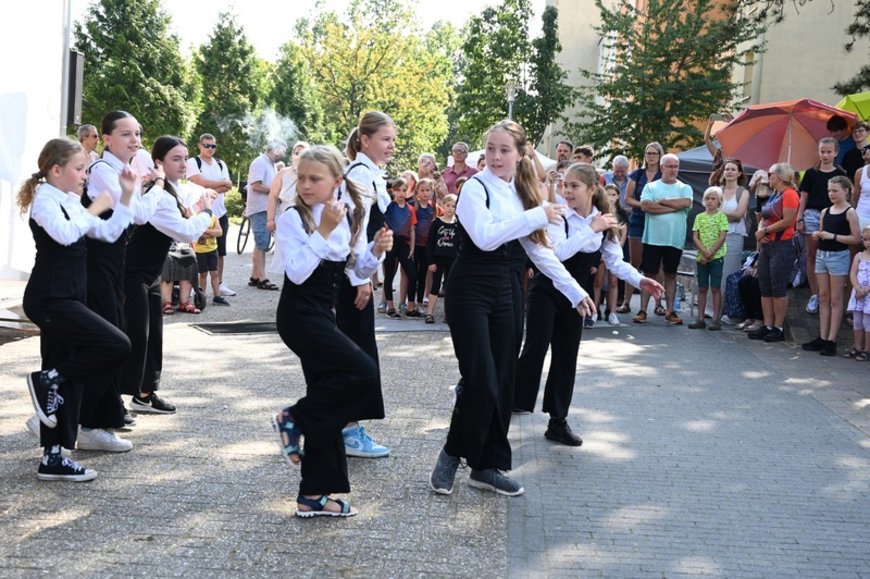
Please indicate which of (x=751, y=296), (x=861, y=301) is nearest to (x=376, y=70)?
(x=751, y=296)

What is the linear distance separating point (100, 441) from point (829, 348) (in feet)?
27.8

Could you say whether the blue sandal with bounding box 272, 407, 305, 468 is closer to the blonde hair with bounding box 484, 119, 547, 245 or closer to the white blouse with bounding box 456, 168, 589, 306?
the white blouse with bounding box 456, 168, 589, 306

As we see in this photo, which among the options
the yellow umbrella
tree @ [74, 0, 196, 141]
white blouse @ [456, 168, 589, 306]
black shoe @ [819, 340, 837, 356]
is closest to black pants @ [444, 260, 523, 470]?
white blouse @ [456, 168, 589, 306]

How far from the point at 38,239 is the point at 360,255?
1.77m

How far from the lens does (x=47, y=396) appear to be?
18.2 ft

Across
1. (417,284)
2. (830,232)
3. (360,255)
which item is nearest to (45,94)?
(417,284)

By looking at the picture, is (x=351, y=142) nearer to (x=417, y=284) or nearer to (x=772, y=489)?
(x=772, y=489)

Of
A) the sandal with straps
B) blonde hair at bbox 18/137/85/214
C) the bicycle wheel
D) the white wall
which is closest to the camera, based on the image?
blonde hair at bbox 18/137/85/214

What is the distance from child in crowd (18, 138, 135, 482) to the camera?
554cm

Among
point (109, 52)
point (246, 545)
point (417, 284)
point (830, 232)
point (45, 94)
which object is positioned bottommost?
point (246, 545)

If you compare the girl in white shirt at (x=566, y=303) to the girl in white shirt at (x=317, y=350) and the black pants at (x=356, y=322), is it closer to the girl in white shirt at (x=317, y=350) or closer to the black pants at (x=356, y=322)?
the black pants at (x=356, y=322)

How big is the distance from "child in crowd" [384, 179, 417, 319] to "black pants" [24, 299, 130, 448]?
753 centimetres

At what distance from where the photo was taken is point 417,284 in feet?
45.5

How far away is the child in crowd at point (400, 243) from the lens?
13.2 meters
